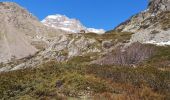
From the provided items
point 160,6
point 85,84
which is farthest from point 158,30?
point 85,84

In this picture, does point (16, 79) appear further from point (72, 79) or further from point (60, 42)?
point (60, 42)

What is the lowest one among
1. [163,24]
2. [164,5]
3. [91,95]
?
[91,95]

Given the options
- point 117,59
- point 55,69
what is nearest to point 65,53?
point 117,59

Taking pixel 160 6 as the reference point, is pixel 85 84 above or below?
below

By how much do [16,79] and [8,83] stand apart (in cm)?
51

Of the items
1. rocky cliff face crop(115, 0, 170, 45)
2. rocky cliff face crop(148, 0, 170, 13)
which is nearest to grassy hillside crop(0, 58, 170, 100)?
rocky cliff face crop(115, 0, 170, 45)

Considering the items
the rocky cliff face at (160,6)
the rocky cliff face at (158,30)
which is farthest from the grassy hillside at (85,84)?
the rocky cliff face at (160,6)

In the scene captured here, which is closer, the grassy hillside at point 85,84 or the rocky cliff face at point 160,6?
the grassy hillside at point 85,84

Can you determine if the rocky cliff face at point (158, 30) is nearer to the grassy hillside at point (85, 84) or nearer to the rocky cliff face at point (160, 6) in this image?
the rocky cliff face at point (160, 6)

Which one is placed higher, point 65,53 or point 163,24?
A: point 163,24

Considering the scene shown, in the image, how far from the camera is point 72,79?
17391mm

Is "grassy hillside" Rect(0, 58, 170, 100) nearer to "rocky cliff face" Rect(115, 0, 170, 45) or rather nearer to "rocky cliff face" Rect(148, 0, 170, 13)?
"rocky cliff face" Rect(115, 0, 170, 45)

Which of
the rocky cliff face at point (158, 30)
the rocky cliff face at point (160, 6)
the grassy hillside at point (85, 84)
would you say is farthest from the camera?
the rocky cliff face at point (160, 6)

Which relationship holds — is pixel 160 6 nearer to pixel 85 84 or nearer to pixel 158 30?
pixel 158 30
